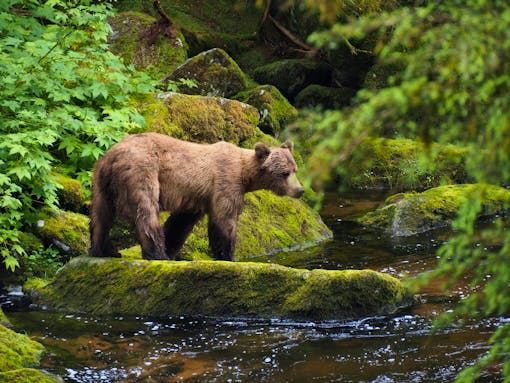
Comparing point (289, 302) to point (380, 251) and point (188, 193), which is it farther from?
point (380, 251)

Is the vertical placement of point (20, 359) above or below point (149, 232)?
below

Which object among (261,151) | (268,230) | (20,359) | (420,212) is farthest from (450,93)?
(420,212)

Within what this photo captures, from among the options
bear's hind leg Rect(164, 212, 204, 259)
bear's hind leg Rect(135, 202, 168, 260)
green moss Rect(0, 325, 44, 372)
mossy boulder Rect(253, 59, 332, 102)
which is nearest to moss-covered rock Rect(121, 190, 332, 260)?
bear's hind leg Rect(164, 212, 204, 259)

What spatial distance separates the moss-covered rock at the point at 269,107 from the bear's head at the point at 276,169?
4.69m

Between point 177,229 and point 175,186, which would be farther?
point 177,229

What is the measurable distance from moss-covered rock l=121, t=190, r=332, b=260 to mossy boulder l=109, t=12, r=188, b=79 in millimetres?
4559

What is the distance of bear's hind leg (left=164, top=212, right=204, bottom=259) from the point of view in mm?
9781

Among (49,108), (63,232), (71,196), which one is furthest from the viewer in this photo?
(49,108)

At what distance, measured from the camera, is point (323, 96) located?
21531 millimetres

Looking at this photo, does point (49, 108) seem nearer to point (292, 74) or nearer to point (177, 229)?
point (177, 229)

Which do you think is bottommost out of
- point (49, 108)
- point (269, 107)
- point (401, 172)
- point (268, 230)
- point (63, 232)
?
point (401, 172)

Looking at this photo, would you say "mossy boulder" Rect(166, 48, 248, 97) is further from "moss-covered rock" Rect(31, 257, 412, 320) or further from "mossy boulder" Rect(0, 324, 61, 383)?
"mossy boulder" Rect(0, 324, 61, 383)

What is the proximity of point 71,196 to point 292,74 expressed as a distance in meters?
13.0

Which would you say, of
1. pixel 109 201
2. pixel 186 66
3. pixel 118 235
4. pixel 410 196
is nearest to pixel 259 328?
pixel 109 201
